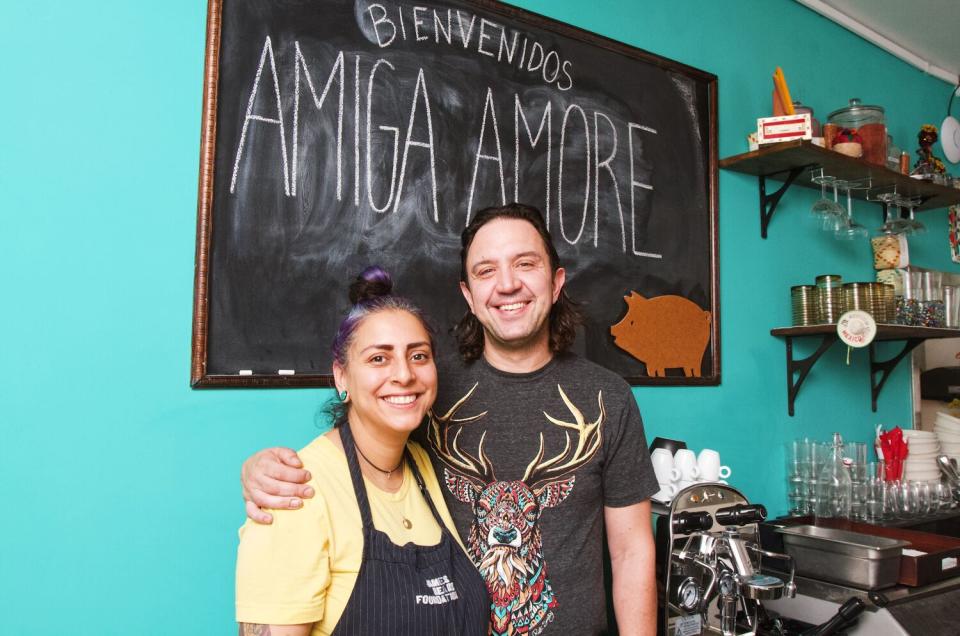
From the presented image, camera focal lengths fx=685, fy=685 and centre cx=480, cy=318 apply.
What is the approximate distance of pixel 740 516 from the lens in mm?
1748

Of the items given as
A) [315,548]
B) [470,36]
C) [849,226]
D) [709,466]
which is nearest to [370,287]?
[315,548]

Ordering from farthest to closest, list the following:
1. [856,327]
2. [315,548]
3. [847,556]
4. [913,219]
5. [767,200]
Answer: [913,219] → [767,200] → [856,327] → [847,556] → [315,548]

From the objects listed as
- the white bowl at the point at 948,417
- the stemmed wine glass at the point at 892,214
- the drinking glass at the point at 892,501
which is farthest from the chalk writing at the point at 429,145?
the white bowl at the point at 948,417

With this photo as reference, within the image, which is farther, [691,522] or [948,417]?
[948,417]

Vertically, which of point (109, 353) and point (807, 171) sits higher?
point (807, 171)

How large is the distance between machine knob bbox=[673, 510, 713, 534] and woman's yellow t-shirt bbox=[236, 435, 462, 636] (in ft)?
2.34

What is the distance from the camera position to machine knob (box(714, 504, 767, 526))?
1748 millimetres

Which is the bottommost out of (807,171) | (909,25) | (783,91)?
(807,171)

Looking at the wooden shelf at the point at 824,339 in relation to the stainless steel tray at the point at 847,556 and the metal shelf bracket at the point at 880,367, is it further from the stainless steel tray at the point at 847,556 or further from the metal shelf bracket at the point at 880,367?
the stainless steel tray at the point at 847,556

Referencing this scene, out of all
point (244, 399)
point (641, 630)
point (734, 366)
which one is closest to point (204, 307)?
point (244, 399)

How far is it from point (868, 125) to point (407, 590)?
8.86 feet

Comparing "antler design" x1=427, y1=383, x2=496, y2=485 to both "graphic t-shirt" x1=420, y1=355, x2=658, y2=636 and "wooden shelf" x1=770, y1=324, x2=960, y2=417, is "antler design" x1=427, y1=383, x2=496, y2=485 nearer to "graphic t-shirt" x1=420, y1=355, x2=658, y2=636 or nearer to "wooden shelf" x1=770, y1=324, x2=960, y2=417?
"graphic t-shirt" x1=420, y1=355, x2=658, y2=636

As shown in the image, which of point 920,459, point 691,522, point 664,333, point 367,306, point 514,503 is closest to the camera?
point 367,306

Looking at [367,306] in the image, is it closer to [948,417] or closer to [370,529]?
[370,529]
